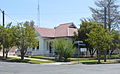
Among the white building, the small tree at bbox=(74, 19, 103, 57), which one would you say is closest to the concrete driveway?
the small tree at bbox=(74, 19, 103, 57)

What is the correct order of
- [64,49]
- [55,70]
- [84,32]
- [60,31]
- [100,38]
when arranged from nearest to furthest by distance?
[55,70] < [100,38] < [64,49] < [84,32] < [60,31]

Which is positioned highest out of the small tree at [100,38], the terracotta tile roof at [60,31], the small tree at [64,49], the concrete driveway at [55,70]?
the terracotta tile roof at [60,31]

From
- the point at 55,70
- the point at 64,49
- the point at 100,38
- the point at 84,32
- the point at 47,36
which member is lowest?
the point at 55,70

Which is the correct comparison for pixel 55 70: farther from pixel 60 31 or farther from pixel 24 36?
pixel 60 31

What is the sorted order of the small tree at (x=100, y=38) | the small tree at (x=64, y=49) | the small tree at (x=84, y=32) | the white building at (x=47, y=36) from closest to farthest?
the small tree at (x=100, y=38) < the small tree at (x=64, y=49) < the small tree at (x=84, y=32) < the white building at (x=47, y=36)

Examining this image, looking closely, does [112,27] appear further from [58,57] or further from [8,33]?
[8,33]

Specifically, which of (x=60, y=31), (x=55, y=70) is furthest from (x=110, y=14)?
(x=55, y=70)

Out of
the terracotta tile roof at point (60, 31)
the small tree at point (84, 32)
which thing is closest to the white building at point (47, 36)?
the terracotta tile roof at point (60, 31)

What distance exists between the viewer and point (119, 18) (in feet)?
185

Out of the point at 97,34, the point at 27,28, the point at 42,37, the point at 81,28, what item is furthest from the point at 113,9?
the point at 27,28

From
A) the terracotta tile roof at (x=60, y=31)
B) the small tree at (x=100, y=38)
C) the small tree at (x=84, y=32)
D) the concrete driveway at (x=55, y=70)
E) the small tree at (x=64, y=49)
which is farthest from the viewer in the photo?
the terracotta tile roof at (x=60, y=31)

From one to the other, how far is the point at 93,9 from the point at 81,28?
1719cm

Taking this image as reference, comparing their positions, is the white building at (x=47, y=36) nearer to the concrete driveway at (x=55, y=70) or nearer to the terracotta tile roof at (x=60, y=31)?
the terracotta tile roof at (x=60, y=31)

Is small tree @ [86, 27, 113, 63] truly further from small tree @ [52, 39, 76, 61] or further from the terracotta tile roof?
the terracotta tile roof
